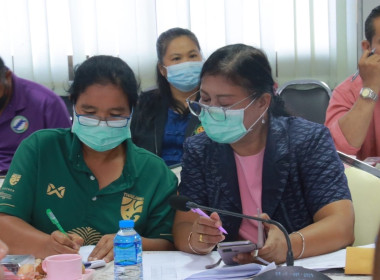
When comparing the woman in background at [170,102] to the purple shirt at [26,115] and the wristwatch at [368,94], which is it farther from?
the wristwatch at [368,94]

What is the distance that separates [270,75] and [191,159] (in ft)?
1.23

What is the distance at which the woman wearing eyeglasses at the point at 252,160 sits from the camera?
5.53ft

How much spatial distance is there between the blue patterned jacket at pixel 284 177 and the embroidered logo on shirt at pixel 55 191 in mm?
367

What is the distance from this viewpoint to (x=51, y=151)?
1814mm

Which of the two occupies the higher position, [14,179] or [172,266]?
[14,179]

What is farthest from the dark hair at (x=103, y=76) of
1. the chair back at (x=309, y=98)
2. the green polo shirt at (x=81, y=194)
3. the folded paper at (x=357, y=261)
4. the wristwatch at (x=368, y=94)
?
the chair back at (x=309, y=98)

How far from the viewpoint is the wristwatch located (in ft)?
8.69

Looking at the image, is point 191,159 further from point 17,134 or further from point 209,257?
point 17,134

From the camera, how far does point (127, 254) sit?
1.34 metres

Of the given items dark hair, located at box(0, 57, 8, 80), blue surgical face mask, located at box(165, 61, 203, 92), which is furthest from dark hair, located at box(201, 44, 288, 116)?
dark hair, located at box(0, 57, 8, 80)

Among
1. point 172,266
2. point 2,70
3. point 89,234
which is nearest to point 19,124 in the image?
point 2,70

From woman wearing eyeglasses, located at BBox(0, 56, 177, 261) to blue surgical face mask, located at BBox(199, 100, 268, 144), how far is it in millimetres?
197

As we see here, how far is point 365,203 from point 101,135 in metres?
0.84

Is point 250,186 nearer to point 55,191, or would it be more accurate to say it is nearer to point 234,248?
point 234,248
